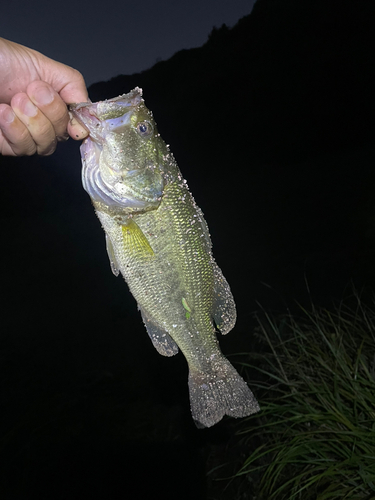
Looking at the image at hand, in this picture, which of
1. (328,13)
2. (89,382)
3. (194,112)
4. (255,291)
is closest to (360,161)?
(255,291)

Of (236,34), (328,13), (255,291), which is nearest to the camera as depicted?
(255,291)

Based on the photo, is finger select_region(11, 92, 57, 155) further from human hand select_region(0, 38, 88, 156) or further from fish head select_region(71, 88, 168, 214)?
fish head select_region(71, 88, 168, 214)

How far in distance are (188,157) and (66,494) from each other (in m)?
20.3

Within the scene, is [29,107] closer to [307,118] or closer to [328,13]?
[307,118]

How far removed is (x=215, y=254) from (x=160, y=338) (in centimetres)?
914

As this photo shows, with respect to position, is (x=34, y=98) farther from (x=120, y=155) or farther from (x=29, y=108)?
(x=120, y=155)

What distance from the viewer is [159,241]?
185 centimetres

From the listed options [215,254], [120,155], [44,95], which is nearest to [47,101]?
[44,95]

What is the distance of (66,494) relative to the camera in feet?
16.2

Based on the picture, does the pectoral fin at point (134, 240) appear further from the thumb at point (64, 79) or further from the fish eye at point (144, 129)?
the thumb at point (64, 79)

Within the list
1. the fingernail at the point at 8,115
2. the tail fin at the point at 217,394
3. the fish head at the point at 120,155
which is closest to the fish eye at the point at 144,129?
the fish head at the point at 120,155

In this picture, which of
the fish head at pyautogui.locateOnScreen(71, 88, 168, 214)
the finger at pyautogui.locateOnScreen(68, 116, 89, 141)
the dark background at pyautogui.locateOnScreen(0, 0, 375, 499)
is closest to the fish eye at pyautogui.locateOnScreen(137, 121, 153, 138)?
the fish head at pyautogui.locateOnScreen(71, 88, 168, 214)

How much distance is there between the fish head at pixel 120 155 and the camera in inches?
67.8

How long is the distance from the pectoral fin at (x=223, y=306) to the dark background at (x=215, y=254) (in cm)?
327
